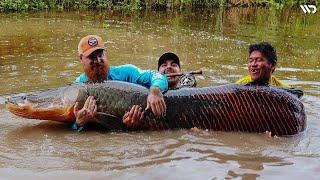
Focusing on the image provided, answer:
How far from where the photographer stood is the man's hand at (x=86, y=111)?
17.0ft

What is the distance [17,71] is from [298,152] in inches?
228

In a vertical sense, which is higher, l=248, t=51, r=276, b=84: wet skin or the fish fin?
l=248, t=51, r=276, b=84: wet skin

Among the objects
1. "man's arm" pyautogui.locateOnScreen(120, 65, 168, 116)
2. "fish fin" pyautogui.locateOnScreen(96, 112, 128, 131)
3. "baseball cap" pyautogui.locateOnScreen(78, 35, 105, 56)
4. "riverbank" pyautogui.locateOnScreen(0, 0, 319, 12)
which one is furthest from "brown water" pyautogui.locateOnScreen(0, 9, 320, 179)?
"riverbank" pyautogui.locateOnScreen(0, 0, 319, 12)

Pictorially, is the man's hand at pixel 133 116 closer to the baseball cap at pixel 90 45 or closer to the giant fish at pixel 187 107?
the giant fish at pixel 187 107

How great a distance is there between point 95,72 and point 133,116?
0.65 metres

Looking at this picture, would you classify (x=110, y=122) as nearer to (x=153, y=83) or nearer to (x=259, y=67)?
(x=153, y=83)

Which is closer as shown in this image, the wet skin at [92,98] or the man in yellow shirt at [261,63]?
the wet skin at [92,98]

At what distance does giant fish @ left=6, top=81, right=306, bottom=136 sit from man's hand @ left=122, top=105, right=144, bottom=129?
2.1 inches

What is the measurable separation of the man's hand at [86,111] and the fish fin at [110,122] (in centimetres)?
8

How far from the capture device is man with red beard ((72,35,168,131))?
5.18 metres

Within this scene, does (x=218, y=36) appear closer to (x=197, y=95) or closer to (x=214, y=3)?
(x=197, y=95)

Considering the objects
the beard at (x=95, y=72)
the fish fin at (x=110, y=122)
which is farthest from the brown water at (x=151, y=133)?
the beard at (x=95, y=72)

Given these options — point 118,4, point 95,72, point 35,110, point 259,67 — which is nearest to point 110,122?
point 95,72

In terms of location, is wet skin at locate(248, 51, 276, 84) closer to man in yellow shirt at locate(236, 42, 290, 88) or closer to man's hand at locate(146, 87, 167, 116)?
man in yellow shirt at locate(236, 42, 290, 88)
